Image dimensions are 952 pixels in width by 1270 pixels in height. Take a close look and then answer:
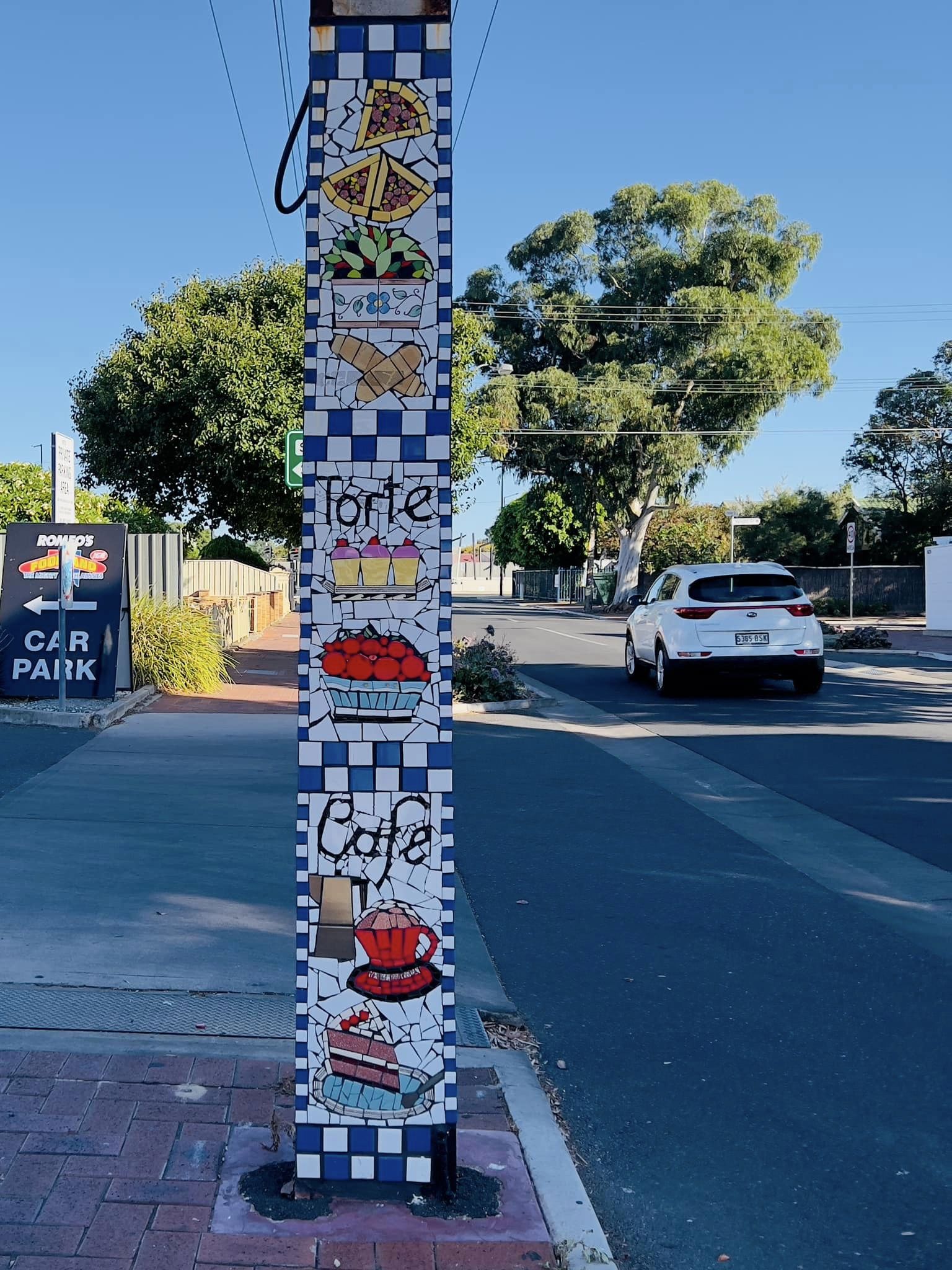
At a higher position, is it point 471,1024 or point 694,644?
point 694,644

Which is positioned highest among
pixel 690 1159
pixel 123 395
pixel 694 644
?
pixel 123 395

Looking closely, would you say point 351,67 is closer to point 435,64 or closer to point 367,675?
point 435,64

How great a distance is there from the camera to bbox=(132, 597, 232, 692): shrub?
1498 centimetres

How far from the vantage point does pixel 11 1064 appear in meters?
3.91

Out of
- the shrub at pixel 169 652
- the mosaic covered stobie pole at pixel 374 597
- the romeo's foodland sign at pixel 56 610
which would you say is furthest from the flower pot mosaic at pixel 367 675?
the shrub at pixel 169 652

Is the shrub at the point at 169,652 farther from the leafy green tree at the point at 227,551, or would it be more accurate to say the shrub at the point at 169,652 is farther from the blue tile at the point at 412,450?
the leafy green tree at the point at 227,551

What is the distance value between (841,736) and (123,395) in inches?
711

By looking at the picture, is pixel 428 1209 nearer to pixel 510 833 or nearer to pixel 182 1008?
pixel 182 1008

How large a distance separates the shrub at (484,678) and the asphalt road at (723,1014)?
472 centimetres

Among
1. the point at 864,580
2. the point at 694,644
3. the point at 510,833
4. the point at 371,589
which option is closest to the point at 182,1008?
the point at 371,589

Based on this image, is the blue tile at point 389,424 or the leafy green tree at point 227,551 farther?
the leafy green tree at point 227,551

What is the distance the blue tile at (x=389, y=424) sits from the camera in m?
3.10

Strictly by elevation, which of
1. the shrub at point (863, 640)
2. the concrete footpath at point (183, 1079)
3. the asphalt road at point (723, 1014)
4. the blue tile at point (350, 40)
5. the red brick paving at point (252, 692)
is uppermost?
the blue tile at point (350, 40)

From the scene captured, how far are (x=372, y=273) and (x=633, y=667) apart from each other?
1593 centimetres
